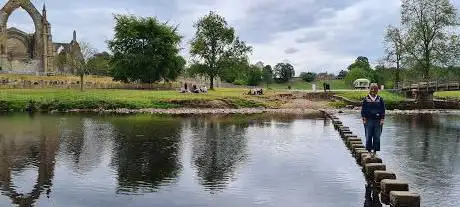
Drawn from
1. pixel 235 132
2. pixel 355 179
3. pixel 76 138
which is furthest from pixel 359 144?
pixel 76 138

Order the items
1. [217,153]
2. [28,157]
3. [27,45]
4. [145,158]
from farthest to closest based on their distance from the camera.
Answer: [27,45], [217,153], [145,158], [28,157]

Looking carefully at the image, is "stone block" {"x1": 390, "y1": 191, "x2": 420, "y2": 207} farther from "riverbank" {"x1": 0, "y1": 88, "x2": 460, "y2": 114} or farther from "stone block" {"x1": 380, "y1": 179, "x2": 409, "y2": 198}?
"riverbank" {"x1": 0, "y1": 88, "x2": 460, "y2": 114}

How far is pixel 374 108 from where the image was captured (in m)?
17.2

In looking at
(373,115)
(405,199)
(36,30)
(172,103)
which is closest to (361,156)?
(373,115)

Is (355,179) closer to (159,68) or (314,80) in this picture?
(159,68)

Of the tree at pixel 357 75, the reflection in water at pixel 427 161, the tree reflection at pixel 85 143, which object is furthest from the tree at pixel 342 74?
the tree reflection at pixel 85 143

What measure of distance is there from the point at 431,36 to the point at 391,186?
66.7 meters

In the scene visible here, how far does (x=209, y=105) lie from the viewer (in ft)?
189

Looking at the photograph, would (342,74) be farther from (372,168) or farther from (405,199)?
(405,199)

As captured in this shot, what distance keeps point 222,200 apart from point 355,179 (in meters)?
4.95

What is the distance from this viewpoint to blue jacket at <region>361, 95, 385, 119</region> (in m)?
17.2

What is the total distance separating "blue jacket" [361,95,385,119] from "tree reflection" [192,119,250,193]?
4.65m

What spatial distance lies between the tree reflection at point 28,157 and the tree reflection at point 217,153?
14.7ft

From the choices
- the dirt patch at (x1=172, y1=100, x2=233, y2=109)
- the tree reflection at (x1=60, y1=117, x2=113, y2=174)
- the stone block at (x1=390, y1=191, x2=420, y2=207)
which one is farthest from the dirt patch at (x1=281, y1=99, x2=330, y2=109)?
the stone block at (x1=390, y1=191, x2=420, y2=207)
